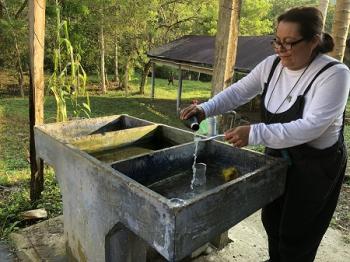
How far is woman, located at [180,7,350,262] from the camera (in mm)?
1837

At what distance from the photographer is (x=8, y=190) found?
414 centimetres

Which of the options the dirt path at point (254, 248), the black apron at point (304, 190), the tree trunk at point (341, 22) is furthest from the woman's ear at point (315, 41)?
the tree trunk at point (341, 22)

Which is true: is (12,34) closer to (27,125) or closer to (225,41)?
(27,125)

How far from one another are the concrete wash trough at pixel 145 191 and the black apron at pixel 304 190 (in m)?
0.09

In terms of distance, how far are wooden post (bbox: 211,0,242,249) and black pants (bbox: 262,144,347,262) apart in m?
2.69

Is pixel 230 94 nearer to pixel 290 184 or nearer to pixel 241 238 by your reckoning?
pixel 290 184

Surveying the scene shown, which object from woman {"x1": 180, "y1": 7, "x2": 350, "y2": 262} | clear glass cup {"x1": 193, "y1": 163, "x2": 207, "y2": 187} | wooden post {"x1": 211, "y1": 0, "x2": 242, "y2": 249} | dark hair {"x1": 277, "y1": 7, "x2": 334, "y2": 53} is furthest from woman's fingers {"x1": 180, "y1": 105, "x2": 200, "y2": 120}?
wooden post {"x1": 211, "y1": 0, "x2": 242, "y2": 249}

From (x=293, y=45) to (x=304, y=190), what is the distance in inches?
33.9

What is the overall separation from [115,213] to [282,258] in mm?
1195

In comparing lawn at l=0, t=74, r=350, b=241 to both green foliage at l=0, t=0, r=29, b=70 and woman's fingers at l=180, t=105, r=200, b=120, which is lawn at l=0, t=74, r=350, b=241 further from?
woman's fingers at l=180, t=105, r=200, b=120

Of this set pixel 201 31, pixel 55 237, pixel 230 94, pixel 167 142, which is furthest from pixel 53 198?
pixel 201 31

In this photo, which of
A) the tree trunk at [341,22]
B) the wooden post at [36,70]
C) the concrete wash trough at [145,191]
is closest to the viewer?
the concrete wash trough at [145,191]

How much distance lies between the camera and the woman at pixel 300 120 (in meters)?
1.84

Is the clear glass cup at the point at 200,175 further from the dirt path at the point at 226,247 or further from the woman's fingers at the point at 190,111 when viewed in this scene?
the dirt path at the point at 226,247
